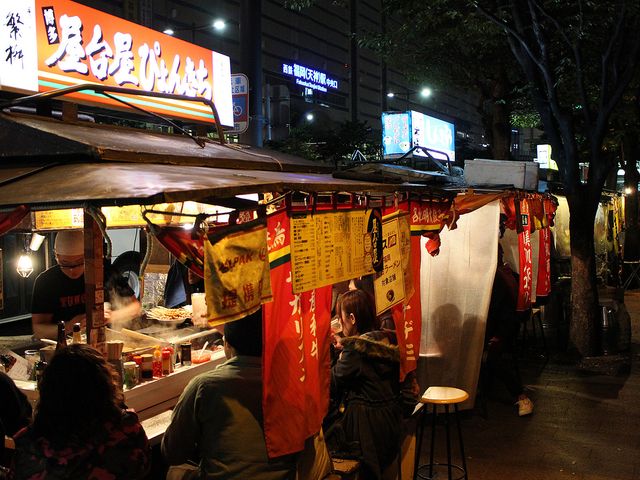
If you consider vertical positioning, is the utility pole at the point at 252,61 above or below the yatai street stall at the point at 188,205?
above

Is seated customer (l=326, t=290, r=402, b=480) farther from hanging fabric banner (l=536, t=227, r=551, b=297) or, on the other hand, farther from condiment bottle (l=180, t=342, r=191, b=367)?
hanging fabric banner (l=536, t=227, r=551, b=297)

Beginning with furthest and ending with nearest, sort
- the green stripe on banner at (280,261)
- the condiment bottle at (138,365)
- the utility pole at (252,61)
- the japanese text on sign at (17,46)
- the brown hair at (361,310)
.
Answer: the utility pole at (252,61)
the brown hair at (361,310)
the japanese text on sign at (17,46)
the condiment bottle at (138,365)
the green stripe on banner at (280,261)

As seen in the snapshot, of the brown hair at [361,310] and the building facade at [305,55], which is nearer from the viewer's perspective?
the brown hair at [361,310]

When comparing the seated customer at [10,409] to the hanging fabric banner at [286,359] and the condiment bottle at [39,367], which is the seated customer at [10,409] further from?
the hanging fabric banner at [286,359]

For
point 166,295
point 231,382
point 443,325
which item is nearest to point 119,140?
point 231,382

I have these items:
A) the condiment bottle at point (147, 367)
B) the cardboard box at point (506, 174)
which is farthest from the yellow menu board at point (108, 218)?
the cardboard box at point (506, 174)

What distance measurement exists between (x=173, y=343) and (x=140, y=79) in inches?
127

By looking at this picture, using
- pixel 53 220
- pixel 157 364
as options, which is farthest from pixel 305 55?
pixel 157 364

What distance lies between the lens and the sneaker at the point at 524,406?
921 cm

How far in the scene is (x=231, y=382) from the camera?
13.2ft

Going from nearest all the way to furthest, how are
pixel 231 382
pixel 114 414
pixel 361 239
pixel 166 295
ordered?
1. pixel 114 414
2. pixel 231 382
3. pixel 361 239
4. pixel 166 295

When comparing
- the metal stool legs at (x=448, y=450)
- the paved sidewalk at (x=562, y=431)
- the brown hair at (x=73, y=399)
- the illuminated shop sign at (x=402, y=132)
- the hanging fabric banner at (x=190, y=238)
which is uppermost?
the illuminated shop sign at (x=402, y=132)

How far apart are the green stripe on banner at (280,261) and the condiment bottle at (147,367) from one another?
6.62ft

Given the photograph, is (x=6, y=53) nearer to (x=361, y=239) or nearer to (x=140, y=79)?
(x=140, y=79)
